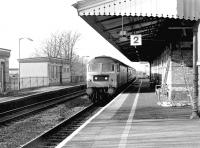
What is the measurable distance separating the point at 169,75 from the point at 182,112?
3.51 metres

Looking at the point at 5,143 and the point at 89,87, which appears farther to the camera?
the point at 89,87

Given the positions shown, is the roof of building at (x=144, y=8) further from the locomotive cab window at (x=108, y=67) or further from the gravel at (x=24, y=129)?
the locomotive cab window at (x=108, y=67)

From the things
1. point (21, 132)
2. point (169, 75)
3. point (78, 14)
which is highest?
point (78, 14)

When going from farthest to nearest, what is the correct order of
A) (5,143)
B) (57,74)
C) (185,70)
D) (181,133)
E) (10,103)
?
(57,74) → (10,103) → (185,70) → (5,143) → (181,133)

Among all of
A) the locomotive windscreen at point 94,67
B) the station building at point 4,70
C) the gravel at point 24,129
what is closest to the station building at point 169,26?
the locomotive windscreen at point 94,67

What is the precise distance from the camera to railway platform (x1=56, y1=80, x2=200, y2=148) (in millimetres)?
7652

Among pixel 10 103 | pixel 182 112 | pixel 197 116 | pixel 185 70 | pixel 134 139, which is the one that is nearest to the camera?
pixel 134 139

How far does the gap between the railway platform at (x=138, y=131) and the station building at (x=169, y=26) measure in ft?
4.33

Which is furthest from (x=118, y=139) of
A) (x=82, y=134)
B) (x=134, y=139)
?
(x=82, y=134)

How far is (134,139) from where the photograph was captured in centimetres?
811

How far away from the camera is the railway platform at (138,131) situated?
25.1 feet

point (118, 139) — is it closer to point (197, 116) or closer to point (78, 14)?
point (197, 116)

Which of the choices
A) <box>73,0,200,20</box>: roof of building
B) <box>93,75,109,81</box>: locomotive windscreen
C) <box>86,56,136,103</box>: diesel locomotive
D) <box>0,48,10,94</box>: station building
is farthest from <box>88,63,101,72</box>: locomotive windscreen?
<box>0,48,10,94</box>: station building

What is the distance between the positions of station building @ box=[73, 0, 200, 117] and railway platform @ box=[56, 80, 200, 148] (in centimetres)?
132
